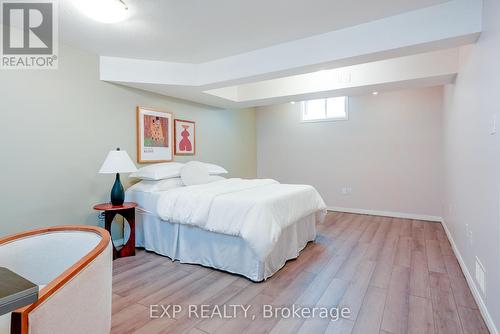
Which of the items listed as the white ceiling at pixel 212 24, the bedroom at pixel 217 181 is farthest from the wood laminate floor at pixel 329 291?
the white ceiling at pixel 212 24

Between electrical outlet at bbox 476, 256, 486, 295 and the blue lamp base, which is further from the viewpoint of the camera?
the blue lamp base

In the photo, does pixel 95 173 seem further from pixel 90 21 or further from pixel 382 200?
pixel 382 200

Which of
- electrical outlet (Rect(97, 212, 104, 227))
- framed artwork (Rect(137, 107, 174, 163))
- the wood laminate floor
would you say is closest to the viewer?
the wood laminate floor

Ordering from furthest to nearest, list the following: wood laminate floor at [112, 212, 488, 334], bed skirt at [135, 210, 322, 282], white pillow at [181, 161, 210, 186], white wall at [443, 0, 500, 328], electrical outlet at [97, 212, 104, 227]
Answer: white pillow at [181, 161, 210, 186] < electrical outlet at [97, 212, 104, 227] < bed skirt at [135, 210, 322, 282] < wood laminate floor at [112, 212, 488, 334] < white wall at [443, 0, 500, 328]

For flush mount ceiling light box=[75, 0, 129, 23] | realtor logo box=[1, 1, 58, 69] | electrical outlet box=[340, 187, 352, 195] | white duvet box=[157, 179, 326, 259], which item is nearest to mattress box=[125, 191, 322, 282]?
white duvet box=[157, 179, 326, 259]

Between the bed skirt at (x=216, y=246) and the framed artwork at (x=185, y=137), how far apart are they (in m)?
1.34

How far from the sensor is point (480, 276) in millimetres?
1950

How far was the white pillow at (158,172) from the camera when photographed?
10.6 feet

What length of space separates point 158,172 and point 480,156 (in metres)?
3.23

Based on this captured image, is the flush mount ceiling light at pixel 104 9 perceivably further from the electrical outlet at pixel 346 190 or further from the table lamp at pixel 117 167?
the electrical outlet at pixel 346 190

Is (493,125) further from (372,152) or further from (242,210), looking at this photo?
(372,152)

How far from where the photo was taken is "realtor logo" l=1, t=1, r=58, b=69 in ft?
7.00

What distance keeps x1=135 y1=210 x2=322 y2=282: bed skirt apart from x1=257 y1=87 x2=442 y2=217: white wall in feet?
7.14

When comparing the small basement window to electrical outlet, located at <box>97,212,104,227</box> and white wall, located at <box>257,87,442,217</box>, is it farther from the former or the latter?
electrical outlet, located at <box>97,212,104,227</box>
